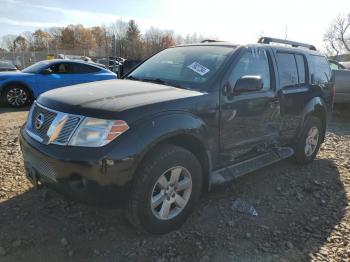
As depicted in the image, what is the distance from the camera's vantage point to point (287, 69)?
183 inches

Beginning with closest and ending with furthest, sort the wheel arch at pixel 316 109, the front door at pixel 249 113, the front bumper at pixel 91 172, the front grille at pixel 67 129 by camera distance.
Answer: the front bumper at pixel 91 172 → the front grille at pixel 67 129 → the front door at pixel 249 113 → the wheel arch at pixel 316 109

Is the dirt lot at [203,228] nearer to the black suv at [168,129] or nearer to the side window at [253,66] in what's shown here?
the black suv at [168,129]

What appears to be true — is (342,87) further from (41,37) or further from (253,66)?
(41,37)

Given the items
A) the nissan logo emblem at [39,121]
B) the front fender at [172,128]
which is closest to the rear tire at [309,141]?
the front fender at [172,128]

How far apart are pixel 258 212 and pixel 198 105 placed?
4.79 ft

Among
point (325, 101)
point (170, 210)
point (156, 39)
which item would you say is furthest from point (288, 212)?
point (156, 39)

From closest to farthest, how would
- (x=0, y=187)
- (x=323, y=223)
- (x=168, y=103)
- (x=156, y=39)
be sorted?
(x=168, y=103), (x=323, y=223), (x=0, y=187), (x=156, y=39)

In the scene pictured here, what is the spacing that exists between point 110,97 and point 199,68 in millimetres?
1159

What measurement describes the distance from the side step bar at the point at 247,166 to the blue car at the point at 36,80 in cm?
745

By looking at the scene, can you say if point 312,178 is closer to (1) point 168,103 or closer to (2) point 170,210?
(2) point 170,210

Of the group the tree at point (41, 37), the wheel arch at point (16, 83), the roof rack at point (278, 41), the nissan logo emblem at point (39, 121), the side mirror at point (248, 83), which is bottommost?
the wheel arch at point (16, 83)

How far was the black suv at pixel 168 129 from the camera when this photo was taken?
2666 mm

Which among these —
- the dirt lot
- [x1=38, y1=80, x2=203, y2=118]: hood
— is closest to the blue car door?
the dirt lot

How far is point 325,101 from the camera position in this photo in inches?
219
